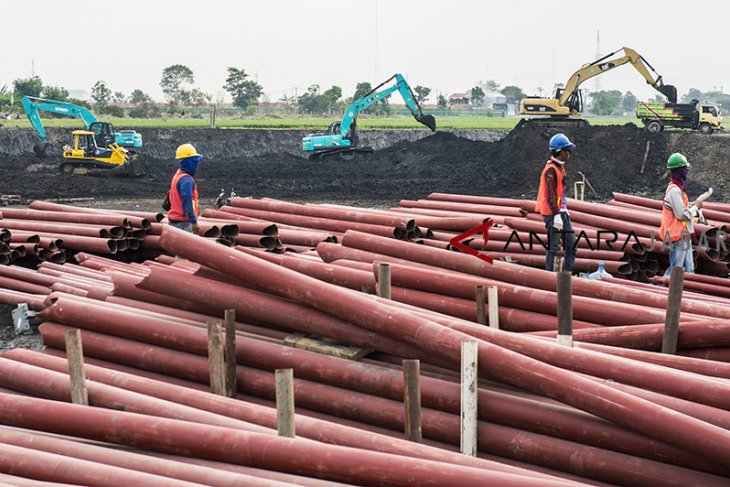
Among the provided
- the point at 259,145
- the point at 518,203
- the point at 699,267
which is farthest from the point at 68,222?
the point at 259,145

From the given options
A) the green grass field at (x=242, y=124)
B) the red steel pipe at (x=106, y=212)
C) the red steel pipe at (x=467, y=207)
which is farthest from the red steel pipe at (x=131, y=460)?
the green grass field at (x=242, y=124)

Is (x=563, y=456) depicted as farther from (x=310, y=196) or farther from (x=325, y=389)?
(x=310, y=196)

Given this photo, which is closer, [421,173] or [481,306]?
[481,306]

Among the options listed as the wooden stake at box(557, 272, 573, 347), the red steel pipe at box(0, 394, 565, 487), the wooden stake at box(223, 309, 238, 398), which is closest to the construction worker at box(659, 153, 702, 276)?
the wooden stake at box(557, 272, 573, 347)

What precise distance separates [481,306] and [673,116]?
36.1 metres

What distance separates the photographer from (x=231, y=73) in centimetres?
10550

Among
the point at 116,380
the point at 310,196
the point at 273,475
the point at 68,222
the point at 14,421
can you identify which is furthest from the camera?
the point at 310,196

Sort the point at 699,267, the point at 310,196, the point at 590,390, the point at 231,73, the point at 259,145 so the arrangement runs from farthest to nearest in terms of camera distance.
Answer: the point at 231,73, the point at 259,145, the point at 310,196, the point at 699,267, the point at 590,390

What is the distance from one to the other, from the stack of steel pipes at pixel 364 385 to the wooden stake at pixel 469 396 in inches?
4.4

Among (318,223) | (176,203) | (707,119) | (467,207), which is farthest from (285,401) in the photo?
(707,119)

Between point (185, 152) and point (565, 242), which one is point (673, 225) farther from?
point (185, 152)

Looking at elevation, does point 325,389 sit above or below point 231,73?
below

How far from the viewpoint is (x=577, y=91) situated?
3988 centimetres

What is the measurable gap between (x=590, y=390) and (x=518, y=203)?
984 cm
